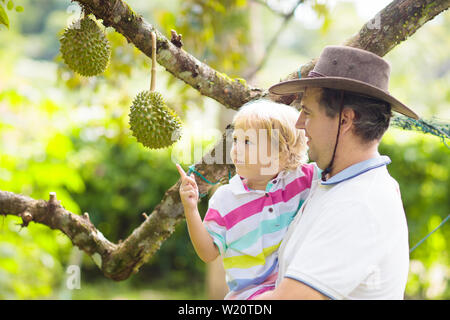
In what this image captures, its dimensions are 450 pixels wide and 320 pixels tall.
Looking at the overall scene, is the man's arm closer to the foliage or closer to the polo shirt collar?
the polo shirt collar

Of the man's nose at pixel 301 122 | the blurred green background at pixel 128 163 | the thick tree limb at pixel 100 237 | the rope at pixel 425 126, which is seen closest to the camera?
the man's nose at pixel 301 122

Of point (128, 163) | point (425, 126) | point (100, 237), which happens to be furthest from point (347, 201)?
point (128, 163)

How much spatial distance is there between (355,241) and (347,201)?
→ 14 cm

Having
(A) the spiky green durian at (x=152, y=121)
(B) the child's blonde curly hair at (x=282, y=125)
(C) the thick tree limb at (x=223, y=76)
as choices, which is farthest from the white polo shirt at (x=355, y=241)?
(C) the thick tree limb at (x=223, y=76)

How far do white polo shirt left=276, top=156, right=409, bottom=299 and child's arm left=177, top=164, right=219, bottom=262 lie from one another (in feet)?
1.21

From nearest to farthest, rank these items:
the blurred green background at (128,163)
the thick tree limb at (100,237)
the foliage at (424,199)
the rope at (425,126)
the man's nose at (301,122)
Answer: the man's nose at (301,122) → the rope at (425,126) → the thick tree limb at (100,237) → the blurred green background at (128,163) → the foliage at (424,199)

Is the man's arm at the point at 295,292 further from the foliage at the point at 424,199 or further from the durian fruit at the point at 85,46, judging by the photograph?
the foliage at the point at 424,199

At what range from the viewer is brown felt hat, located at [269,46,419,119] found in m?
1.60

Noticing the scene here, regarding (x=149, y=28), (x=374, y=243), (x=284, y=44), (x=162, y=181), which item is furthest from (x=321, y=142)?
(x=284, y=44)

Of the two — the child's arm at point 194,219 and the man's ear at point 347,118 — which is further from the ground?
the man's ear at point 347,118

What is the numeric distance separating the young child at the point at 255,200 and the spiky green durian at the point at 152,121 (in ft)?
0.55

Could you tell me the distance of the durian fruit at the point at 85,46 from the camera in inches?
70.6

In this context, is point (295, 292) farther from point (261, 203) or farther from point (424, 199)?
point (424, 199)

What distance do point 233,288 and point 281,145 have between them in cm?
63
